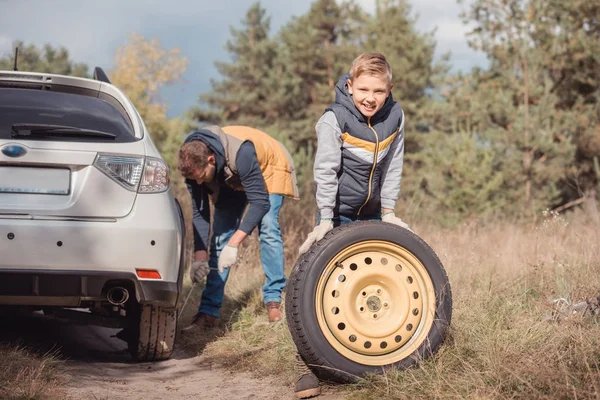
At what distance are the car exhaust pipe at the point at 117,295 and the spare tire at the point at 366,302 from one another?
3.28 feet

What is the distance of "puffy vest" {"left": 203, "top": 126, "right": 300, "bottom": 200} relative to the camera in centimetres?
537

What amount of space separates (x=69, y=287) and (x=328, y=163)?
1570mm

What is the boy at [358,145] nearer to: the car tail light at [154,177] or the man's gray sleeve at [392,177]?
the man's gray sleeve at [392,177]

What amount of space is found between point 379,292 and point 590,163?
22161 millimetres

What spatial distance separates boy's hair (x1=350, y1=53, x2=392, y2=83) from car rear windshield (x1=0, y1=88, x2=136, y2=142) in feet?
4.52

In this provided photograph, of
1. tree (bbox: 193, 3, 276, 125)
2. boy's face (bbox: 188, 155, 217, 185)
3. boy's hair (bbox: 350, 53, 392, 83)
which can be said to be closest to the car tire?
boy's face (bbox: 188, 155, 217, 185)

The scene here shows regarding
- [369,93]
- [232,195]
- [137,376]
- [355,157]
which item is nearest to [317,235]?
[355,157]

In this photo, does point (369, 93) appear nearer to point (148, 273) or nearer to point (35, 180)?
point (148, 273)

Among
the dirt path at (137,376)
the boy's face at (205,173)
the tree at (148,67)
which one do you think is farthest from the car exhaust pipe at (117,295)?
the tree at (148,67)

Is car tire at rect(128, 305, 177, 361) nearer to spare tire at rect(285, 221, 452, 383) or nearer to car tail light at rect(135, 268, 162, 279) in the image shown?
car tail light at rect(135, 268, 162, 279)

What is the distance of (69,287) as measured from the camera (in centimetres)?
385

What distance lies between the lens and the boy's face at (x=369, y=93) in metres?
3.99

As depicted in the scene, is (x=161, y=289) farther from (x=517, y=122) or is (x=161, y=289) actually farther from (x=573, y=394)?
(x=517, y=122)

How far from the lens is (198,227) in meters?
5.67
